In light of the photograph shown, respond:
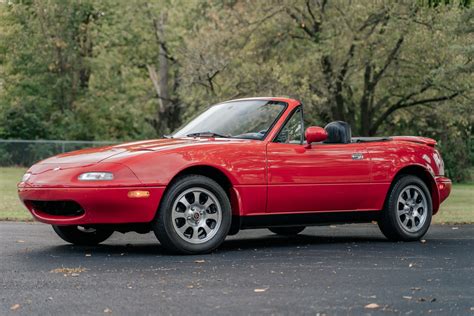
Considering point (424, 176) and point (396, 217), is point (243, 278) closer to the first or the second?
point (396, 217)

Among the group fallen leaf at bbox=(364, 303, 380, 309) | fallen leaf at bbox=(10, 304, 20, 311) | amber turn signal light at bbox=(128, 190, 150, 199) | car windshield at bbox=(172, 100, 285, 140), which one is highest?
car windshield at bbox=(172, 100, 285, 140)

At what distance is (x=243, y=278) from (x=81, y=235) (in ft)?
10.6

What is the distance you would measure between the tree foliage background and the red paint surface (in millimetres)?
13823

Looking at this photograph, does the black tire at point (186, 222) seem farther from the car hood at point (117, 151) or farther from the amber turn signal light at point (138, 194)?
the car hood at point (117, 151)

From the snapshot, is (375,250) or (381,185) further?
(381,185)

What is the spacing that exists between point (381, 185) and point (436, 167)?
1.06m

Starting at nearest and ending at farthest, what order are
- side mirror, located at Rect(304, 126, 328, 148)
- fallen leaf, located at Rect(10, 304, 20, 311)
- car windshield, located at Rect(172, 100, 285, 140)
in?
fallen leaf, located at Rect(10, 304, 20, 311)
side mirror, located at Rect(304, 126, 328, 148)
car windshield, located at Rect(172, 100, 285, 140)

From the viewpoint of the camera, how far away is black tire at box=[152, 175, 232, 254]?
9148 mm

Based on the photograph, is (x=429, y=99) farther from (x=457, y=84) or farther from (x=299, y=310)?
(x=299, y=310)

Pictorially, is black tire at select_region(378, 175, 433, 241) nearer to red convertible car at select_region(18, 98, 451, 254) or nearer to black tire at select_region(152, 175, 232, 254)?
red convertible car at select_region(18, 98, 451, 254)

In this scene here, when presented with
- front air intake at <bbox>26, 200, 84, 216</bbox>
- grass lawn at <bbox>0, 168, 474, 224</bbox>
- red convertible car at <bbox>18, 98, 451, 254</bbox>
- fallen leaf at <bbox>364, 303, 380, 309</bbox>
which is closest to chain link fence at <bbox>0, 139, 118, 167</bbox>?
grass lawn at <bbox>0, 168, 474, 224</bbox>

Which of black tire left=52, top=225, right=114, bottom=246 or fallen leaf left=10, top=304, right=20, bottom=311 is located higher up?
fallen leaf left=10, top=304, right=20, bottom=311

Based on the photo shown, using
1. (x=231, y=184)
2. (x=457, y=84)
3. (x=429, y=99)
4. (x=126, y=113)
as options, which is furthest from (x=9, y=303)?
(x=126, y=113)

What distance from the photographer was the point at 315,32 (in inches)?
1396
